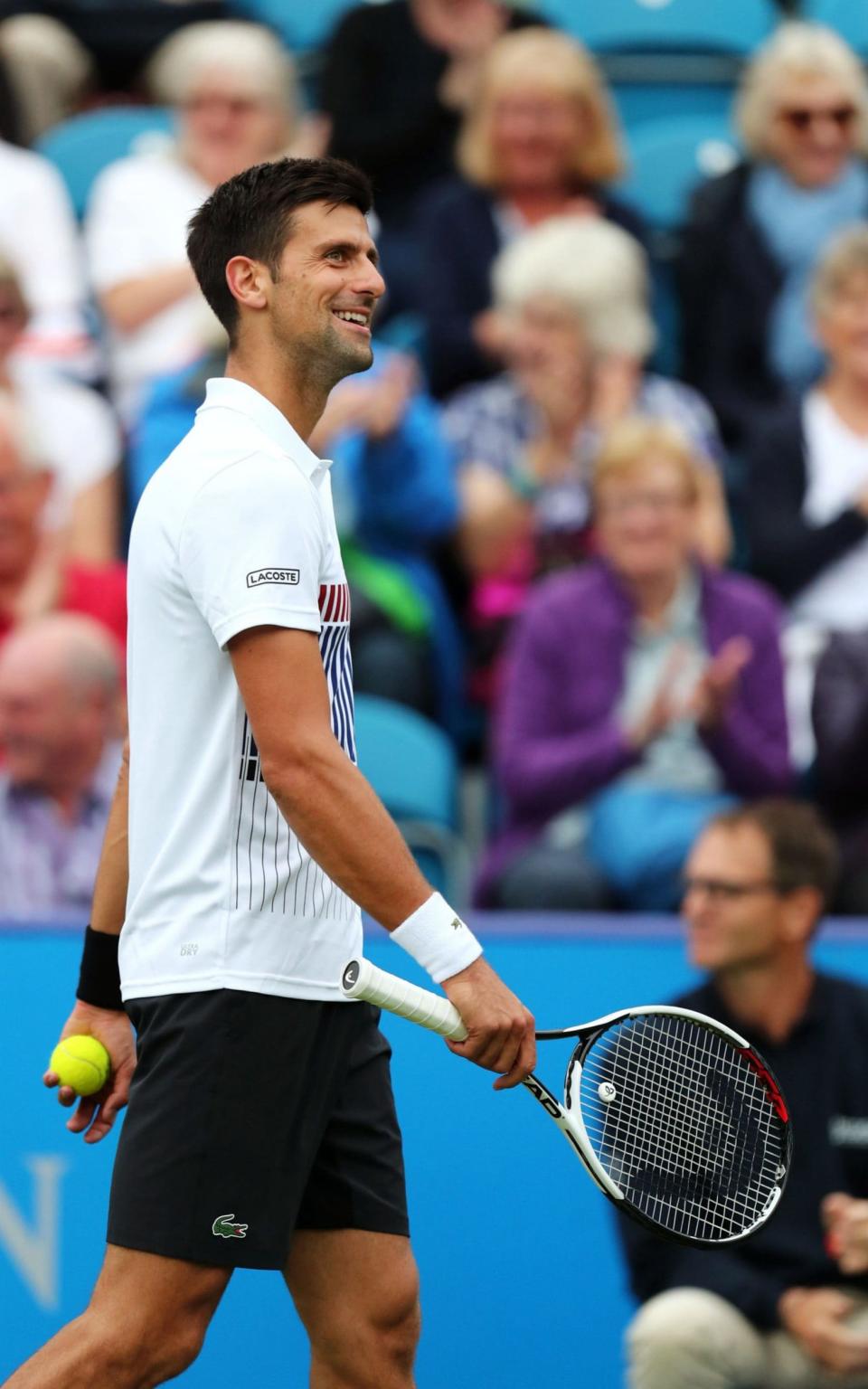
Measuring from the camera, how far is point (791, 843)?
4.14 meters

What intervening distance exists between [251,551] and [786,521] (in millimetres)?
3260

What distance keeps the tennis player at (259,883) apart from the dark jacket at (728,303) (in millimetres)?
3567

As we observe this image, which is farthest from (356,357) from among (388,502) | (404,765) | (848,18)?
(848,18)

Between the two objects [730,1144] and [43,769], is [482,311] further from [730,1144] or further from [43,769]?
[730,1144]

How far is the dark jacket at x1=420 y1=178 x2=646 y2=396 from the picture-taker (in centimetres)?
623

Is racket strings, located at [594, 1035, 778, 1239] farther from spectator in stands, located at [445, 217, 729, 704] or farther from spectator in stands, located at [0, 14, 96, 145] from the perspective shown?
spectator in stands, located at [0, 14, 96, 145]

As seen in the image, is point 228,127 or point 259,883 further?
point 228,127

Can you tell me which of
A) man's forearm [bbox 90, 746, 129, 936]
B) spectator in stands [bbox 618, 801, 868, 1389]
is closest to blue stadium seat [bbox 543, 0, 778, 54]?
spectator in stands [bbox 618, 801, 868, 1389]

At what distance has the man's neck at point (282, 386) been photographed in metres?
2.79

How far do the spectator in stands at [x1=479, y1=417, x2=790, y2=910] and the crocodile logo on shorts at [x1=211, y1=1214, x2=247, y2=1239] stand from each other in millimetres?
1949

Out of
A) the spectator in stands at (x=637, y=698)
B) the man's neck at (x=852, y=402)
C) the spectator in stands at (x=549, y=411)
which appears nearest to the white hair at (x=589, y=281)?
the spectator in stands at (x=549, y=411)

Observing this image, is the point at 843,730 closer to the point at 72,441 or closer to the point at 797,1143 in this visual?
the point at 797,1143

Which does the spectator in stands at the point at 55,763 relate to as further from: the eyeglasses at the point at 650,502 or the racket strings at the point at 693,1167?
the racket strings at the point at 693,1167

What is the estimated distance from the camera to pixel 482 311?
6.30m
